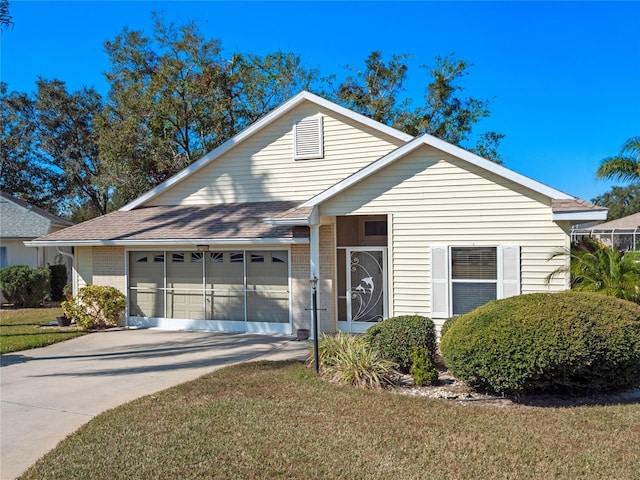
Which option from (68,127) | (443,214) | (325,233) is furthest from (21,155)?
(443,214)

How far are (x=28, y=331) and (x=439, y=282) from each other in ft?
37.4

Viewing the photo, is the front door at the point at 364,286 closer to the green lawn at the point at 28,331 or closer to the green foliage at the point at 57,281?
the green lawn at the point at 28,331

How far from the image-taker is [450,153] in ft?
34.6

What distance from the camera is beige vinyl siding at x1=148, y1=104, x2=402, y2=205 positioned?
564 inches

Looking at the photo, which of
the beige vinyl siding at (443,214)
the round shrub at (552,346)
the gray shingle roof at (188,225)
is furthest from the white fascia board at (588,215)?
the gray shingle roof at (188,225)

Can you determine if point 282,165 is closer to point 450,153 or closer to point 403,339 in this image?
point 450,153

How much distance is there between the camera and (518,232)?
10.3 metres

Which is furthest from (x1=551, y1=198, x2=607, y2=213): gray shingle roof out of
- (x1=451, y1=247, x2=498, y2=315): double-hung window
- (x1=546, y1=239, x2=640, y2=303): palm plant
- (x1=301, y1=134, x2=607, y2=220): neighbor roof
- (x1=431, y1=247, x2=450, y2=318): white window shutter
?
(x1=431, y1=247, x2=450, y2=318): white window shutter

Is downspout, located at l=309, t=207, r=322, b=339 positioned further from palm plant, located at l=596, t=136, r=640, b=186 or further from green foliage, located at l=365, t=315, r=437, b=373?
palm plant, located at l=596, t=136, r=640, b=186

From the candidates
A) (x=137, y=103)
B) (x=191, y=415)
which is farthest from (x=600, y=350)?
(x=137, y=103)

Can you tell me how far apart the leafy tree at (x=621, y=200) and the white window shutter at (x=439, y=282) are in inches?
2722

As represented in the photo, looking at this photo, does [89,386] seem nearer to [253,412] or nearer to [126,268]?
[253,412]

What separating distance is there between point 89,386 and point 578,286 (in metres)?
9.24

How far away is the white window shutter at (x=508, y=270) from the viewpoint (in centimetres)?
1026
